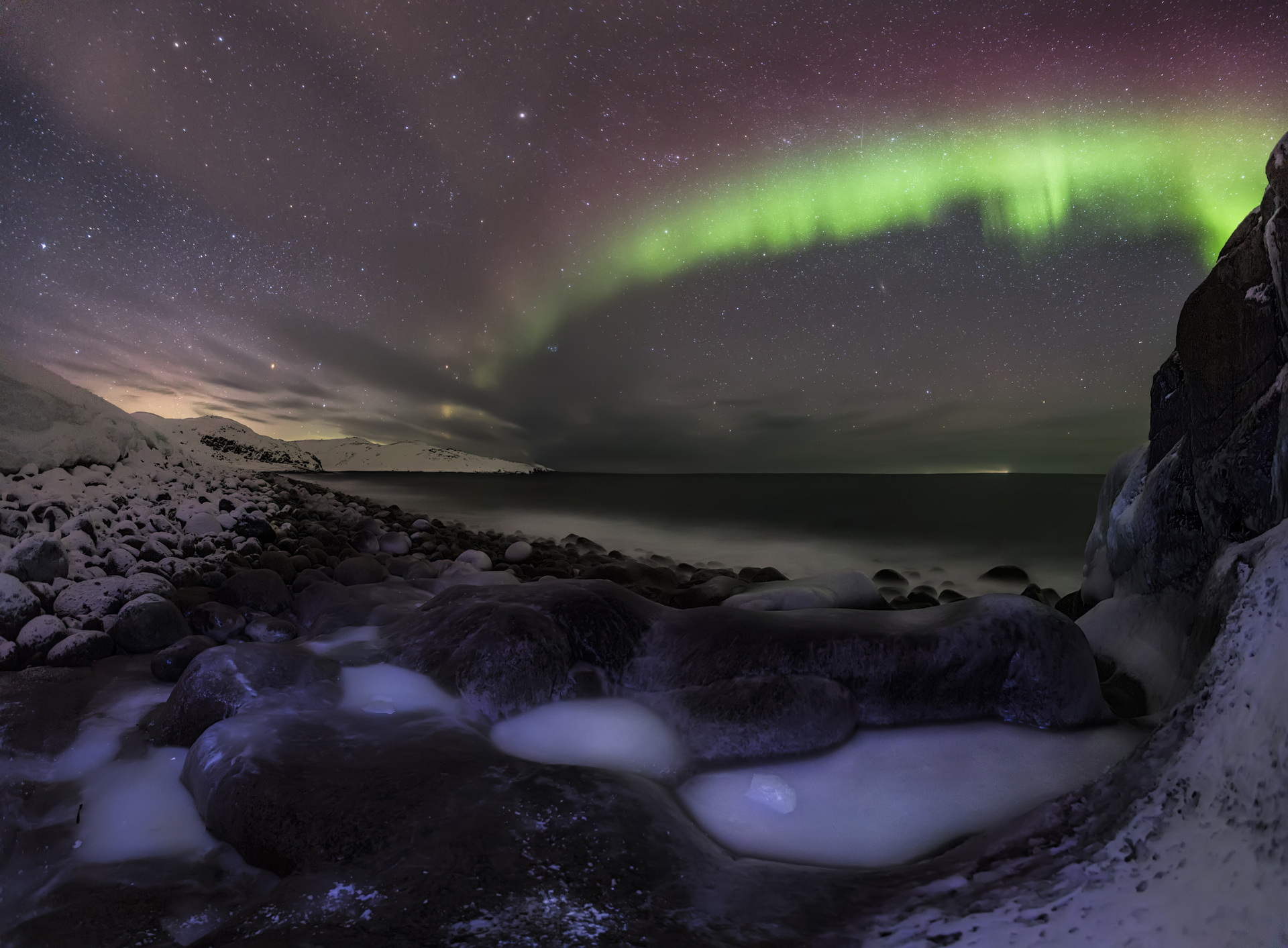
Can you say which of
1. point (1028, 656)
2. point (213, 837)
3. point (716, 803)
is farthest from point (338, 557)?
point (1028, 656)

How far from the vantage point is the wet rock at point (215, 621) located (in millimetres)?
4844

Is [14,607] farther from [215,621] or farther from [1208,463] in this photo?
[1208,463]

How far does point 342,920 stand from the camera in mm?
1696

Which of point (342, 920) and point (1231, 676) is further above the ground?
point (1231, 676)

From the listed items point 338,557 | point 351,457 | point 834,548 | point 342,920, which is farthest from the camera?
point 351,457

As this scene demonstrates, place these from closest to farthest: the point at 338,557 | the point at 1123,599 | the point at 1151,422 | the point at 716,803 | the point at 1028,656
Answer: the point at 716,803 → the point at 1028,656 → the point at 1123,599 → the point at 1151,422 → the point at 338,557

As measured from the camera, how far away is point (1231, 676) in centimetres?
211

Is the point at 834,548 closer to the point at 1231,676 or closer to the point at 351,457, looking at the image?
the point at 1231,676

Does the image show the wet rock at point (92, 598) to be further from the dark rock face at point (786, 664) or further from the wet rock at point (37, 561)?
the dark rock face at point (786, 664)

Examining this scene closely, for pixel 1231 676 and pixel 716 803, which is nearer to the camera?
pixel 1231 676

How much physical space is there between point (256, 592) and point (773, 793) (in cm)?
511

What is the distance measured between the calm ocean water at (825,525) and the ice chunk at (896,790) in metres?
8.44

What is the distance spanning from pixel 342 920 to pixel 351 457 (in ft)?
512

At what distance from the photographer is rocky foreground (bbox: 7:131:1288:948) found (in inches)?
68.8
